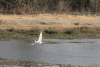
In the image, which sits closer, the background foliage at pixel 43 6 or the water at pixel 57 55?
the water at pixel 57 55

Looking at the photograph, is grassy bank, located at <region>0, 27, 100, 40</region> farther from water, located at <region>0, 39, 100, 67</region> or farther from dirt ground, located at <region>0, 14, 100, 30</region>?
water, located at <region>0, 39, 100, 67</region>

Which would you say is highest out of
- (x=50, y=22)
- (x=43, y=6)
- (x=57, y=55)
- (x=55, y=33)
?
(x=43, y=6)

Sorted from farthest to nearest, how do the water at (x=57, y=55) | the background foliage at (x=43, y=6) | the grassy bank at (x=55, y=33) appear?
the background foliage at (x=43, y=6), the grassy bank at (x=55, y=33), the water at (x=57, y=55)

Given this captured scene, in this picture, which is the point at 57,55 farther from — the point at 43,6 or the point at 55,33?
the point at 43,6

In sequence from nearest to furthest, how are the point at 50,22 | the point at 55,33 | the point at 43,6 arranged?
the point at 55,33, the point at 50,22, the point at 43,6

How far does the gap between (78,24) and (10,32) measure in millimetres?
5887

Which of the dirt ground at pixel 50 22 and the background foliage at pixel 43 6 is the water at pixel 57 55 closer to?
the dirt ground at pixel 50 22

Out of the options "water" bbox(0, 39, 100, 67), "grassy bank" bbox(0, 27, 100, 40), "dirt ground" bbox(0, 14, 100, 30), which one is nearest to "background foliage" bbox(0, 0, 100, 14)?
"dirt ground" bbox(0, 14, 100, 30)

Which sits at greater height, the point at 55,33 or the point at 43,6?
the point at 43,6

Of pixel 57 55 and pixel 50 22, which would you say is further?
pixel 50 22

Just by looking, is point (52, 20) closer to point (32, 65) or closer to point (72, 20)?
point (72, 20)

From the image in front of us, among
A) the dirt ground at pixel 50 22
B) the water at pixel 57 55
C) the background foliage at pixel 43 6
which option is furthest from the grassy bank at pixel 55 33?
the background foliage at pixel 43 6

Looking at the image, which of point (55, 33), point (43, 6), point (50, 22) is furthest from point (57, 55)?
point (43, 6)

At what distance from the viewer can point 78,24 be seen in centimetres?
1836
